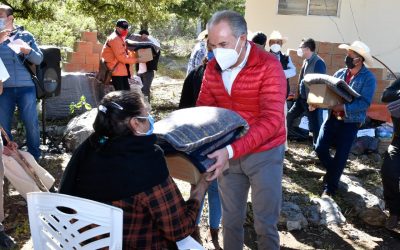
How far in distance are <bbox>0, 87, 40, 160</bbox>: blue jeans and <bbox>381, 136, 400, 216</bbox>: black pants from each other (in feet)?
12.4

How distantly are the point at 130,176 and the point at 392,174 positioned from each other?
3.32 m

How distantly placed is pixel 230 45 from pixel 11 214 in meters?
2.83

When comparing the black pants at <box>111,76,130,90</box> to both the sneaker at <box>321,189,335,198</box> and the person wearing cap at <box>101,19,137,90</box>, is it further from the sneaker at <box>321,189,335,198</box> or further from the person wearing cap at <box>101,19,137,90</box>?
the sneaker at <box>321,189,335,198</box>

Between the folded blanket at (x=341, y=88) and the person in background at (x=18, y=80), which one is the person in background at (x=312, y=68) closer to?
the folded blanket at (x=341, y=88)

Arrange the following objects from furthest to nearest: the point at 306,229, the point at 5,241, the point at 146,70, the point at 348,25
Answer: the point at 348,25 < the point at 146,70 < the point at 306,229 < the point at 5,241

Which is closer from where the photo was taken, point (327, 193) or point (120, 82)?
point (327, 193)

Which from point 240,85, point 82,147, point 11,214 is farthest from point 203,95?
point 11,214

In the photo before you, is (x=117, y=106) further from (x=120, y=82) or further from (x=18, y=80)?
(x=120, y=82)

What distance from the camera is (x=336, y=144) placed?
5.15 meters

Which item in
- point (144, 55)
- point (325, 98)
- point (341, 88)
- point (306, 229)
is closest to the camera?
point (306, 229)

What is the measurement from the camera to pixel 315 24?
30.6 feet

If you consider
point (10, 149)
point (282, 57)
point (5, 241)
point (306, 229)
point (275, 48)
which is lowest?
point (306, 229)

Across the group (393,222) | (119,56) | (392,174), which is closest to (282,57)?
(119,56)

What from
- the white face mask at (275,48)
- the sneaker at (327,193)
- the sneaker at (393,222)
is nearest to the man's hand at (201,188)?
the sneaker at (393,222)
